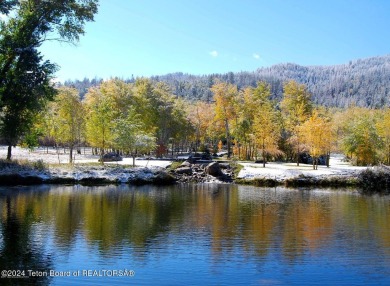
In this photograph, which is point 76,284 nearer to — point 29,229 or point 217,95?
point 29,229

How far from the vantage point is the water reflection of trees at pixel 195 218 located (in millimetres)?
18484

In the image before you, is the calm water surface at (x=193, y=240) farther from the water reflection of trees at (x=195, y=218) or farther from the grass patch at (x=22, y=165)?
the grass patch at (x=22, y=165)

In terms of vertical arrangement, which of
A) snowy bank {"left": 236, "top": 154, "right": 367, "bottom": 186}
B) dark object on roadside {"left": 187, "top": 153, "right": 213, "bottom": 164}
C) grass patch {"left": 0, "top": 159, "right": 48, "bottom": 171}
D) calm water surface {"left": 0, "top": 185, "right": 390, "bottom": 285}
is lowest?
calm water surface {"left": 0, "top": 185, "right": 390, "bottom": 285}

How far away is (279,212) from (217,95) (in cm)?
4608

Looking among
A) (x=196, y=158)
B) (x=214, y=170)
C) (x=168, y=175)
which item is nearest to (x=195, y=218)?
(x=168, y=175)

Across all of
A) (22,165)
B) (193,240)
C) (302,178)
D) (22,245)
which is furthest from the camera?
(302,178)

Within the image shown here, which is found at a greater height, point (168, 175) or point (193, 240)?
point (168, 175)

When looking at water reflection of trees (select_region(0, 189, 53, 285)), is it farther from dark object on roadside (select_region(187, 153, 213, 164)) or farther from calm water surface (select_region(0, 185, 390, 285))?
dark object on roadside (select_region(187, 153, 213, 164))

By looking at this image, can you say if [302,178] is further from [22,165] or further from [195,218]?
[22,165]

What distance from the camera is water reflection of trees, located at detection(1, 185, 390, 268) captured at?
1848 cm

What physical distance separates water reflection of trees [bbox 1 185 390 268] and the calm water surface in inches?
2.4

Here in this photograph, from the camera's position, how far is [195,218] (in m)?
25.0

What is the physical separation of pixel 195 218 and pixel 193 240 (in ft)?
19.1

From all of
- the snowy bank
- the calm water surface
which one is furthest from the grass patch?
the snowy bank
